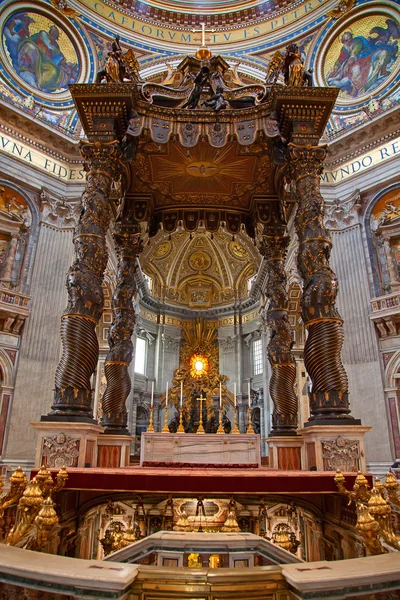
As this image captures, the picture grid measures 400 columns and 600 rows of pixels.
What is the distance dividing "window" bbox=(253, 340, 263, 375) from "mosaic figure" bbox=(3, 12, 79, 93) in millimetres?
16798

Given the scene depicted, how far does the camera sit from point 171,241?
26750 mm

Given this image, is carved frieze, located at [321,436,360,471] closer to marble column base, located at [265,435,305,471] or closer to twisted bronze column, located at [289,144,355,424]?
twisted bronze column, located at [289,144,355,424]

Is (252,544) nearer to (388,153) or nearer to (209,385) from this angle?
(388,153)

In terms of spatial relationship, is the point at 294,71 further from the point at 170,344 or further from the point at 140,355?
the point at 170,344

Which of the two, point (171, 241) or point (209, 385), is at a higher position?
point (171, 241)

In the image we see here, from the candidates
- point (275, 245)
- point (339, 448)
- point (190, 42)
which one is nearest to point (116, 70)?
point (275, 245)

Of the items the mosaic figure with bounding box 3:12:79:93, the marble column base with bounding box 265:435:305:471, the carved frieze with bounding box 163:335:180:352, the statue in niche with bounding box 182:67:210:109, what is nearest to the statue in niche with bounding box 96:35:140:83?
the statue in niche with bounding box 182:67:210:109

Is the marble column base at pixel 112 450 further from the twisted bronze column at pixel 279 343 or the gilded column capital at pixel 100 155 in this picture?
the gilded column capital at pixel 100 155

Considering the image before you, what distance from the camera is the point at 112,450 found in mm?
6637

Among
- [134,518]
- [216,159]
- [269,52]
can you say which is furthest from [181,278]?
[134,518]

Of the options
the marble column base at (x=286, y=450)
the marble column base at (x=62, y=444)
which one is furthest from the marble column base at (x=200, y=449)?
the marble column base at (x=62, y=444)

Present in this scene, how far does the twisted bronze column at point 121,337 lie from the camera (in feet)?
→ 24.0

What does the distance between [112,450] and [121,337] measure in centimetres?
197

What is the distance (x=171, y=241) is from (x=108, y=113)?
20.8 metres
